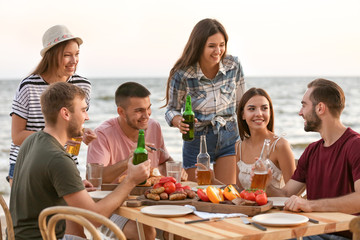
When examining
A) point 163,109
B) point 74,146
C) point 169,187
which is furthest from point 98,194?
point 163,109

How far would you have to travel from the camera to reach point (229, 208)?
2.76 metres

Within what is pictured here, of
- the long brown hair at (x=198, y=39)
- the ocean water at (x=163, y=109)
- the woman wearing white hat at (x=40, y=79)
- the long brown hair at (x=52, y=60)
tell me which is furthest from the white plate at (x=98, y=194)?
the ocean water at (x=163, y=109)

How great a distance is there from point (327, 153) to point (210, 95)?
1.51m

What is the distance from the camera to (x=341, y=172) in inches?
121

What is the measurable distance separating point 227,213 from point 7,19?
64.4 ft

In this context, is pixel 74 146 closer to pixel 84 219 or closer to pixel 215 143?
pixel 215 143

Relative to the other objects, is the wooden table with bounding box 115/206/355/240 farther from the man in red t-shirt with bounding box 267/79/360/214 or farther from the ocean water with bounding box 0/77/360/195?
the ocean water with bounding box 0/77/360/195

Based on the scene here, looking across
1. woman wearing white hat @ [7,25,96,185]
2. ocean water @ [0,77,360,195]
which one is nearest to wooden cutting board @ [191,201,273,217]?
woman wearing white hat @ [7,25,96,185]

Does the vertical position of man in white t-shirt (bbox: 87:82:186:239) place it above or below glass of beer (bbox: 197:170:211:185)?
above

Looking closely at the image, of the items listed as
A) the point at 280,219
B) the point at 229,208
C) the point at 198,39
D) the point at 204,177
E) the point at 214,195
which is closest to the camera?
the point at 280,219

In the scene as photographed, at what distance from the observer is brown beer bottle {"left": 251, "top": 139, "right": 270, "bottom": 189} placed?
3.15 metres

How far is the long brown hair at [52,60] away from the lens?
4.00m

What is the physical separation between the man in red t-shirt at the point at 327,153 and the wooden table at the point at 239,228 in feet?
1.26

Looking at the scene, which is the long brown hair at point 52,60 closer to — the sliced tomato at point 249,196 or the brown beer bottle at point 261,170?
the brown beer bottle at point 261,170
